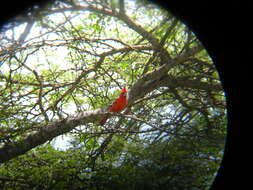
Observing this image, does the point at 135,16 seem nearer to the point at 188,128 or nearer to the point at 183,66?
the point at 183,66

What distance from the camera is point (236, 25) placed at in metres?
1.25

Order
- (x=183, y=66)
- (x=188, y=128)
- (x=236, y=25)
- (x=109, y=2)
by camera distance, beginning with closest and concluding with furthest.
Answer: (x=236, y=25), (x=188, y=128), (x=109, y=2), (x=183, y=66)

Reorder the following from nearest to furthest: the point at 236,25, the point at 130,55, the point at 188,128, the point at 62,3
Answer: the point at 236,25 → the point at 62,3 → the point at 188,128 → the point at 130,55

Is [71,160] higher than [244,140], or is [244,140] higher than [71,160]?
[71,160]

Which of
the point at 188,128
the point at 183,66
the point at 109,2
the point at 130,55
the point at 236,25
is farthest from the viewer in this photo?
the point at 130,55

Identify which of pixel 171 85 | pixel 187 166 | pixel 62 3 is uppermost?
pixel 62 3

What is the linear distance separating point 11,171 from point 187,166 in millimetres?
1917

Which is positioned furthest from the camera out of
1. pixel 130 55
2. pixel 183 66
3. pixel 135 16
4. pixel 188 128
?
pixel 130 55

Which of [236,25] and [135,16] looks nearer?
[236,25]

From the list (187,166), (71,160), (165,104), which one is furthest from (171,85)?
(71,160)

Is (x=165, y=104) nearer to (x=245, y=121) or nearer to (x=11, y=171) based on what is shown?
(x=245, y=121)

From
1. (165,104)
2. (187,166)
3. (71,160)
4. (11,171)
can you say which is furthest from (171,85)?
(11,171)

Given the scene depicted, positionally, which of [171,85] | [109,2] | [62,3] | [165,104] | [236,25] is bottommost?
[236,25]

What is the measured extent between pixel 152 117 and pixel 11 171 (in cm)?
175
